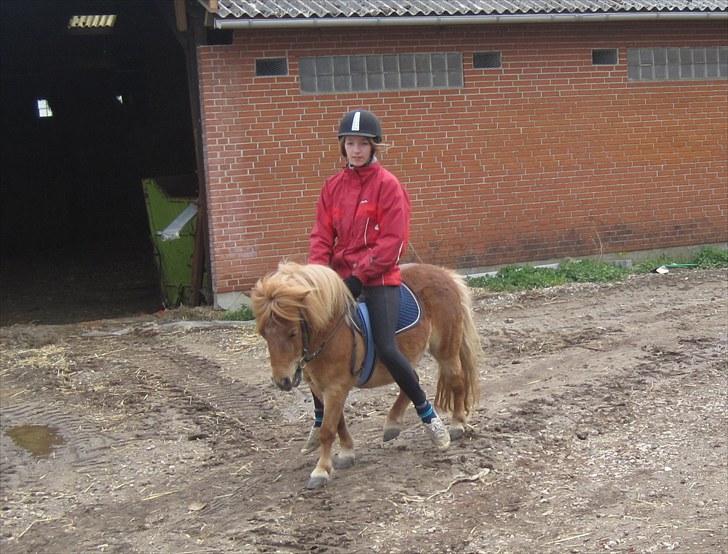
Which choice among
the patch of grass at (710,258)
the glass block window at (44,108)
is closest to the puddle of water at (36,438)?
the patch of grass at (710,258)

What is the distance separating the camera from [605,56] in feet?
44.0

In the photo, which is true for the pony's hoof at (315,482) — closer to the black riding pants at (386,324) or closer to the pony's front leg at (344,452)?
the pony's front leg at (344,452)

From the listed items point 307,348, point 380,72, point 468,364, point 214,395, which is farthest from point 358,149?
point 380,72

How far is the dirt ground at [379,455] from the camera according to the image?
5094 mm

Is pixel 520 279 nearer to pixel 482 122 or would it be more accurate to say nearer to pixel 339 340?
pixel 482 122

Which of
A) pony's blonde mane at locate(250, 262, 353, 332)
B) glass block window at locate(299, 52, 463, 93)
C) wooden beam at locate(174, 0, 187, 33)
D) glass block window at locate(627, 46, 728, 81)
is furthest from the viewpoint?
glass block window at locate(627, 46, 728, 81)

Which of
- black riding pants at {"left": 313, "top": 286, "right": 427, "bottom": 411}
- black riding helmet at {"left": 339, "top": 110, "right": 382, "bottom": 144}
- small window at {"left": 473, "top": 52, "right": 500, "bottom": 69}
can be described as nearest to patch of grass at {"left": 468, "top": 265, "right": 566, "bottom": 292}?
small window at {"left": 473, "top": 52, "right": 500, "bottom": 69}

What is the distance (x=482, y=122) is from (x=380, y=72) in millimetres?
1627

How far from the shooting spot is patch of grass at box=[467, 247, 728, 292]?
12398 mm

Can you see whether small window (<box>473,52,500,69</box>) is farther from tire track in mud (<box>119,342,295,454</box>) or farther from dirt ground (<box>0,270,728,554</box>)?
tire track in mud (<box>119,342,295,454</box>)

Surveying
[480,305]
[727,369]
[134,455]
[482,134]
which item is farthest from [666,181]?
[134,455]

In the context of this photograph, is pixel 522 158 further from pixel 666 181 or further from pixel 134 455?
pixel 134 455

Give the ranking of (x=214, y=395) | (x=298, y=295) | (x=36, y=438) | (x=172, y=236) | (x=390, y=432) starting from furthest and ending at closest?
1. (x=172, y=236)
2. (x=214, y=395)
3. (x=36, y=438)
4. (x=390, y=432)
5. (x=298, y=295)

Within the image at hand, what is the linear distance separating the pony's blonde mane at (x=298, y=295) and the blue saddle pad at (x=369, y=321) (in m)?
0.35
